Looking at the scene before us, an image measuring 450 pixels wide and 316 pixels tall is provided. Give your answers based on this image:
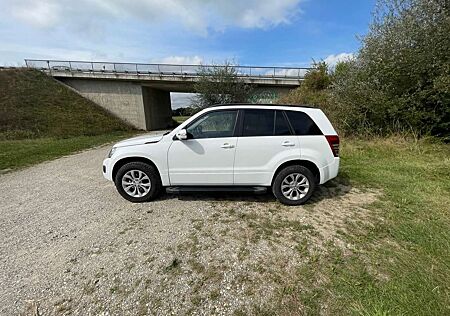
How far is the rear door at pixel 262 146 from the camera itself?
4109 millimetres

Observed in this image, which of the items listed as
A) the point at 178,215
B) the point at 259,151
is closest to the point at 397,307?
the point at 259,151

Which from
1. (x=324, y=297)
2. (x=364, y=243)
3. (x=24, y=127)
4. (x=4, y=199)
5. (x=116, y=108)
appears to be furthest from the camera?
(x=116, y=108)

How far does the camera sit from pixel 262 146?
4102 millimetres

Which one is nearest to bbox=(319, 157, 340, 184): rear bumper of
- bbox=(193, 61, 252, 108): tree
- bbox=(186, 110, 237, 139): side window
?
bbox=(186, 110, 237, 139): side window

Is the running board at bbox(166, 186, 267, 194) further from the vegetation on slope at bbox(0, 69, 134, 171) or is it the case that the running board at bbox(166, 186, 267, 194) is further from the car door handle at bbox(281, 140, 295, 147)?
the vegetation on slope at bbox(0, 69, 134, 171)

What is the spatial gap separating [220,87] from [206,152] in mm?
18553

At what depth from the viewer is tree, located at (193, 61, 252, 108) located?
852 inches

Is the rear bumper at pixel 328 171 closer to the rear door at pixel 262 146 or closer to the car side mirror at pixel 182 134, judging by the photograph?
the rear door at pixel 262 146

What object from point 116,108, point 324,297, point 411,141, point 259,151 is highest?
point 116,108

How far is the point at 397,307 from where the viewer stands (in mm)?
2043

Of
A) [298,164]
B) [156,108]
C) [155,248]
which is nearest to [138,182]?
[155,248]

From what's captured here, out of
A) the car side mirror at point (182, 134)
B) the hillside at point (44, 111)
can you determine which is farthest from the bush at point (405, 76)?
the hillside at point (44, 111)

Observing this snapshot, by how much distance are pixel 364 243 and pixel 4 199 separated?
6702mm

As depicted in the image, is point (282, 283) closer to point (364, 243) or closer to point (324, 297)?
point (324, 297)
